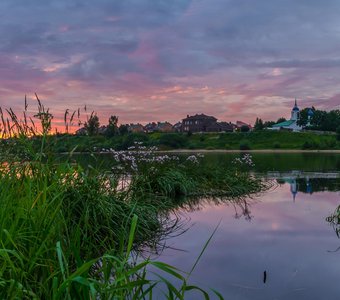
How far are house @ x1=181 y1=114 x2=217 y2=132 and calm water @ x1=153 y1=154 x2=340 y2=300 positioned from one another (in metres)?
142

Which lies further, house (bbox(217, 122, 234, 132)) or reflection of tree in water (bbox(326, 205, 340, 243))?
house (bbox(217, 122, 234, 132))

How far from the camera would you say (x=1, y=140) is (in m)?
6.45

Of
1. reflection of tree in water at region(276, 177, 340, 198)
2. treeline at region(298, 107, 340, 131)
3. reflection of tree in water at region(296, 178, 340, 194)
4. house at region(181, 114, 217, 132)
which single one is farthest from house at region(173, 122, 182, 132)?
reflection of tree in water at region(296, 178, 340, 194)

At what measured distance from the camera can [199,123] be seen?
15650 cm

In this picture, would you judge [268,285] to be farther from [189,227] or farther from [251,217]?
[251,217]

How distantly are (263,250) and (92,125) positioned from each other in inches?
148

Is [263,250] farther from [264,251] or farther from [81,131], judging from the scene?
[81,131]

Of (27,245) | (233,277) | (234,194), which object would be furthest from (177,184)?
(27,245)

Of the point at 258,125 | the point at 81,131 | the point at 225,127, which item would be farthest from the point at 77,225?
the point at 225,127

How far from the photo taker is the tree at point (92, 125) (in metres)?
6.87

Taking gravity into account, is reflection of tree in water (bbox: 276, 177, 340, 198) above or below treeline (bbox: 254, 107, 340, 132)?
below

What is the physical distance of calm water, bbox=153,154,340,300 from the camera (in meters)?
5.53

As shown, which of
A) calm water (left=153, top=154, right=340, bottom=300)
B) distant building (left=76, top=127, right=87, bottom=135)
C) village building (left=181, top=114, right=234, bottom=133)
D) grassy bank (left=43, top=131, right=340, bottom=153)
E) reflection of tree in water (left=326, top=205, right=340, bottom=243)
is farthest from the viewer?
village building (left=181, top=114, right=234, bottom=133)

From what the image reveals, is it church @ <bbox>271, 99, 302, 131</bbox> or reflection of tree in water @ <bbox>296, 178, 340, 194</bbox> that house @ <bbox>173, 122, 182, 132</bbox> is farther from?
reflection of tree in water @ <bbox>296, 178, 340, 194</bbox>
